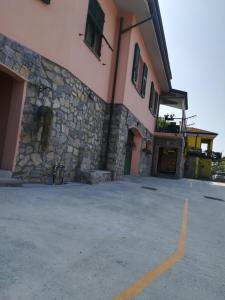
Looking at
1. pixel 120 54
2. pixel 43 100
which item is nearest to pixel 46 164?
pixel 43 100

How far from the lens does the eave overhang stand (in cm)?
1067

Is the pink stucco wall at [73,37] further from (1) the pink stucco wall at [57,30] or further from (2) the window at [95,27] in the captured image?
(2) the window at [95,27]

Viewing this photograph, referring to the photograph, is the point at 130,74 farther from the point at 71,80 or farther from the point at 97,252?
the point at 97,252

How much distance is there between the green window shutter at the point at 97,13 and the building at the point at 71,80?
0.09 ft

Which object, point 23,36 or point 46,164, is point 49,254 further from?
point 23,36

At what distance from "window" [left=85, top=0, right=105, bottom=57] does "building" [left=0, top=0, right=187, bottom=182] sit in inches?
1.1

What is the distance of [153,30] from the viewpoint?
12.3 m

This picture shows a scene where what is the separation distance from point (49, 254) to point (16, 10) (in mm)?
5182

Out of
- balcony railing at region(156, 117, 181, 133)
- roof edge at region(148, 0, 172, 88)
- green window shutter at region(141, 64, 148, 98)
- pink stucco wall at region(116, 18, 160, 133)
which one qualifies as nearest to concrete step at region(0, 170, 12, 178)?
pink stucco wall at region(116, 18, 160, 133)

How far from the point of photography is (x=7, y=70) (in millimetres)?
6020

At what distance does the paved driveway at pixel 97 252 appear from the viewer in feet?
8.01

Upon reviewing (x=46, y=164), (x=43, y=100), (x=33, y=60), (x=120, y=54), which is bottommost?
(x=46, y=164)

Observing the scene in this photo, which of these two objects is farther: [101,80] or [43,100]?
[101,80]

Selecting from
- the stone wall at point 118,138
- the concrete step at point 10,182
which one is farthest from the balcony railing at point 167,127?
the concrete step at point 10,182
